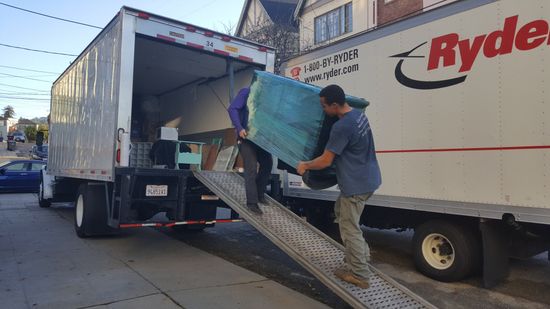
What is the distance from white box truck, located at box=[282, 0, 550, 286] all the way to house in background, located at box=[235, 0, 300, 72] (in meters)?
12.3

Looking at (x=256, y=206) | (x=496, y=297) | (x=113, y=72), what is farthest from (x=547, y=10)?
(x=113, y=72)

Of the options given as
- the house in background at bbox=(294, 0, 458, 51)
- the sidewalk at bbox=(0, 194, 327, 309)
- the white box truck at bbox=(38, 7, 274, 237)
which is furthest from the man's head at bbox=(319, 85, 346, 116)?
the house in background at bbox=(294, 0, 458, 51)

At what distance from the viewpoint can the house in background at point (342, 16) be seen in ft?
63.7

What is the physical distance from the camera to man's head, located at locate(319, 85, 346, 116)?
3.98 metres

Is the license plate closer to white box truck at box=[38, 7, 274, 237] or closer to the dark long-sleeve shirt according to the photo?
white box truck at box=[38, 7, 274, 237]

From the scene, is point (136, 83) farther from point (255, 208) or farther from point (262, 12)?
point (262, 12)

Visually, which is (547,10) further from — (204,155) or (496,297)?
(204,155)

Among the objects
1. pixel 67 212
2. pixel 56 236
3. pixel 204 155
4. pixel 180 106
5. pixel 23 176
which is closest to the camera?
pixel 56 236

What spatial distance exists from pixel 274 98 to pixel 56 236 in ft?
17.5

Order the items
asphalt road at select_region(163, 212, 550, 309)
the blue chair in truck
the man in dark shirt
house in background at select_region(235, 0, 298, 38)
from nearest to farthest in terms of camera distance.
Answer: asphalt road at select_region(163, 212, 550, 309), the man in dark shirt, the blue chair in truck, house in background at select_region(235, 0, 298, 38)

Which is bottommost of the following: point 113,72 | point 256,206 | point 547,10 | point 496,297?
point 496,297

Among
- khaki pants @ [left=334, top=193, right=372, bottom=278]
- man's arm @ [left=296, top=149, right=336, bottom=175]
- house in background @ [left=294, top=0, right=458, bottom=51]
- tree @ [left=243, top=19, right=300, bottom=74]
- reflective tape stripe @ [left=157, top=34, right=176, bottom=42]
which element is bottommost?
khaki pants @ [left=334, top=193, right=372, bottom=278]

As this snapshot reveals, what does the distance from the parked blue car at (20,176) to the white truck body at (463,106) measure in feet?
49.9

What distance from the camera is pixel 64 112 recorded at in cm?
997
